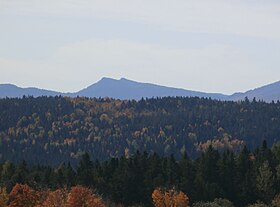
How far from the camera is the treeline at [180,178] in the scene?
4313 inches

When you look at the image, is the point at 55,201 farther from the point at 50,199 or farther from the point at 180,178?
the point at 180,178

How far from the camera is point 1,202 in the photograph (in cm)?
9188

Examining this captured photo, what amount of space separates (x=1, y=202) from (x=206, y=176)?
40668 mm

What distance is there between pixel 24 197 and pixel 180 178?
1334 inches

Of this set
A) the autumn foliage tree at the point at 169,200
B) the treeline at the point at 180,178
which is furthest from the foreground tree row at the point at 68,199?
the treeline at the point at 180,178

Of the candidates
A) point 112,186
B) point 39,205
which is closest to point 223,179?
point 112,186

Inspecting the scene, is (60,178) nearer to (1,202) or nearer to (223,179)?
(1,202)

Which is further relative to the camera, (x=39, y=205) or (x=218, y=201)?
(x=218, y=201)

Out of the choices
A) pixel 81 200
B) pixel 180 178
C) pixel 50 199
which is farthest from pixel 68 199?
pixel 180 178

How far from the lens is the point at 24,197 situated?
300ft

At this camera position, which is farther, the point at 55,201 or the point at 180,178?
the point at 180,178

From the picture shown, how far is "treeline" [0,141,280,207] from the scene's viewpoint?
359 feet

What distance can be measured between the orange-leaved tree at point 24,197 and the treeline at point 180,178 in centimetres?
1498

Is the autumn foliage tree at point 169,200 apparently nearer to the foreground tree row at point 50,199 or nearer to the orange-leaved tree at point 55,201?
the foreground tree row at point 50,199
